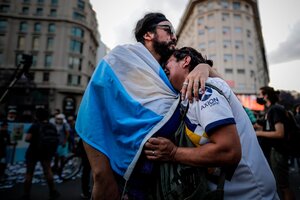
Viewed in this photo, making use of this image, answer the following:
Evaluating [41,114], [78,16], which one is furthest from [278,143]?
[78,16]

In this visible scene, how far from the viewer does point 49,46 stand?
1475 inches

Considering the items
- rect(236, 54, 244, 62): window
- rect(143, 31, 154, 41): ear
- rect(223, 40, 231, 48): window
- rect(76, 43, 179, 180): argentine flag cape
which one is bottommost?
rect(76, 43, 179, 180): argentine flag cape

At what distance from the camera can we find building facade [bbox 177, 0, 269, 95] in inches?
1344

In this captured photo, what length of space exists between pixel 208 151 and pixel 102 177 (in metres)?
0.62

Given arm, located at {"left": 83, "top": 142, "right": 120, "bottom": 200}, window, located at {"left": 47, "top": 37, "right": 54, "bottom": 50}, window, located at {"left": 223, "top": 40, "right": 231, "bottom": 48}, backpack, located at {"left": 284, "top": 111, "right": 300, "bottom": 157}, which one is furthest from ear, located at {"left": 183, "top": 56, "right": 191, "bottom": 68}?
window, located at {"left": 47, "top": 37, "right": 54, "bottom": 50}

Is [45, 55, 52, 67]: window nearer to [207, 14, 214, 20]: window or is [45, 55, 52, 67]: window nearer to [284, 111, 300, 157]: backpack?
[207, 14, 214, 20]: window

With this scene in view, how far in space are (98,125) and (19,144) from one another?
28.6 ft

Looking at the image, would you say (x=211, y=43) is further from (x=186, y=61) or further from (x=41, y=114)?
(x=186, y=61)

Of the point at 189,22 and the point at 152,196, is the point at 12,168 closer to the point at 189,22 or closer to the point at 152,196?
the point at 152,196

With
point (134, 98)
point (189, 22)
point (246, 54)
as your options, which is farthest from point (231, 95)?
point (189, 22)

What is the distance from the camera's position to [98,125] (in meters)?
1.23

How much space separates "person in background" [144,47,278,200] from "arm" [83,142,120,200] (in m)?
0.26

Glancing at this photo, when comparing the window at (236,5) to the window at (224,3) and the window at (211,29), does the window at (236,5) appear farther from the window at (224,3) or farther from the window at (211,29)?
the window at (211,29)

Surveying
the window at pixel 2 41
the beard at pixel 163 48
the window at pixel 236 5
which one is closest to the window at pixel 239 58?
the window at pixel 236 5
